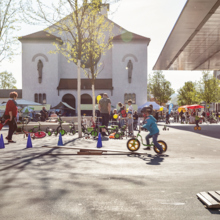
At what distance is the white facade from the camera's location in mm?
47375

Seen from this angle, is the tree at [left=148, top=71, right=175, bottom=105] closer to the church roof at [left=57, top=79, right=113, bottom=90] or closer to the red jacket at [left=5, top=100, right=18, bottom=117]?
the church roof at [left=57, top=79, right=113, bottom=90]

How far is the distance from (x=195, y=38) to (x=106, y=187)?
20934 mm

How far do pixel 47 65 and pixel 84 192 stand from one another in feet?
147

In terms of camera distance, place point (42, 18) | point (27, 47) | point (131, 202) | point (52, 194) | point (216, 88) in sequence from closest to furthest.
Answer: point (131, 202), point (52, 194), point (42, 18), point (27, 47), point (216, 88)

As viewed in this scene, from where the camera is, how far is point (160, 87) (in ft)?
246

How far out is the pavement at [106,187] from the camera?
382 centimetres

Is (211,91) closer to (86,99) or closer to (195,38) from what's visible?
(86,99)

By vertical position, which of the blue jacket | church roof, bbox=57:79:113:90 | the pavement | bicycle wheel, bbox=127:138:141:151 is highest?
church roof, bbox=57:79:113:90

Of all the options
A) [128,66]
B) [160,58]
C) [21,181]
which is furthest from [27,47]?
[21,181]

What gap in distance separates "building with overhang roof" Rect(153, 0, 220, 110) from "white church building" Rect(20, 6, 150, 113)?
10194mm

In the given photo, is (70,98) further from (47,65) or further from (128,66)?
(128,66)

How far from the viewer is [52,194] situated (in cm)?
467

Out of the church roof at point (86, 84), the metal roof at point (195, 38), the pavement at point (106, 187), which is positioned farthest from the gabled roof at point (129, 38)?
the pavement at point (106, 187)

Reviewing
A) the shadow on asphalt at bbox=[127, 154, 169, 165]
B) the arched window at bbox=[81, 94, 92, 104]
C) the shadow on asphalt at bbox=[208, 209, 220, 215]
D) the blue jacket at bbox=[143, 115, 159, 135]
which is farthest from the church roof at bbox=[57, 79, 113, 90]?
the shadow on asphalt at bbox=[208, 209, 220, 215]
